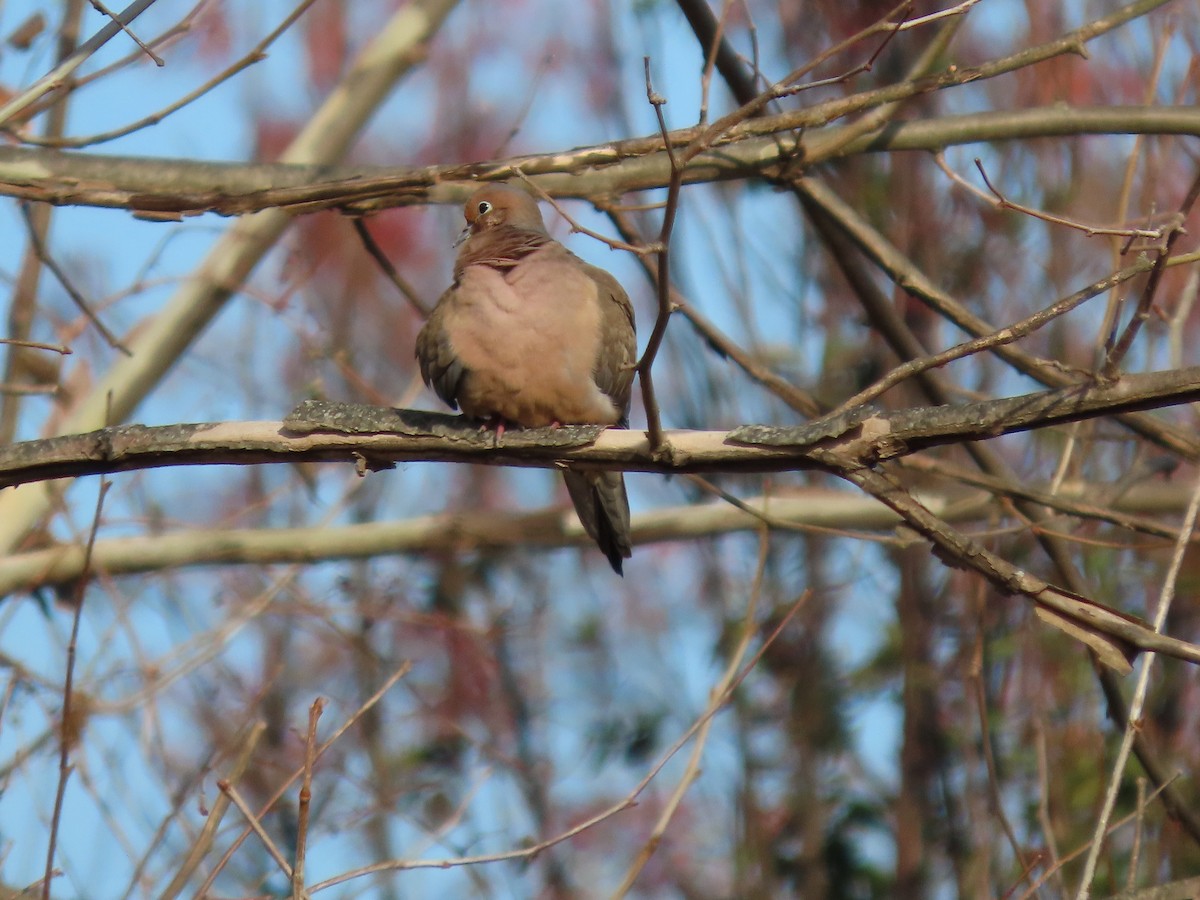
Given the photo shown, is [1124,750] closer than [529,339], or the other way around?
A: [1124,750]

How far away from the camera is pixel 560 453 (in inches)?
123

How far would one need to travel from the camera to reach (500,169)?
3646mm

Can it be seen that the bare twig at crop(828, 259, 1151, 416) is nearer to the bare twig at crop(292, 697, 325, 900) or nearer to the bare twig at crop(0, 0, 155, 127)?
the bare twig at crop(292, 697, 325, 900)

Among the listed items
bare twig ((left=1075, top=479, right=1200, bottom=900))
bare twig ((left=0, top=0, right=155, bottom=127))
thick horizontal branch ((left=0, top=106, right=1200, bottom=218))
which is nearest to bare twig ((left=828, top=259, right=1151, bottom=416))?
bare twig ((left=1075, top=479, right=1200, bottom=900))

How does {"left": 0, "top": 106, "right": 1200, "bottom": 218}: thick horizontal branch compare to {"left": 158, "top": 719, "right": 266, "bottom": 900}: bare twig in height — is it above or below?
above

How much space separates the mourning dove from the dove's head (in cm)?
28

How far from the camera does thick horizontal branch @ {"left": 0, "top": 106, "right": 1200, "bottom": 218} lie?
11.8 feet

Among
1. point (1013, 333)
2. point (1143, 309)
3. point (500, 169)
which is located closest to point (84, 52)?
point (500, 169)

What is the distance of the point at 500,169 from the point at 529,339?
1.53 feet

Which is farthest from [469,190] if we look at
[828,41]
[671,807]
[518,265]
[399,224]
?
[399,224]

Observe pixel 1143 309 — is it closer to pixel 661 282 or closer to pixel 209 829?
pixel 661 282

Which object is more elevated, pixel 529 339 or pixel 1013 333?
pixel 529 339

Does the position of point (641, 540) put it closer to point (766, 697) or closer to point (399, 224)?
point (766, 697)

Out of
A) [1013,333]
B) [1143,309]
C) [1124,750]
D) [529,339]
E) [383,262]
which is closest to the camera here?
[1143,309]
